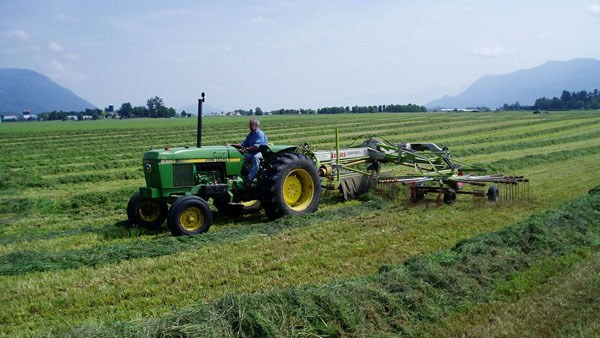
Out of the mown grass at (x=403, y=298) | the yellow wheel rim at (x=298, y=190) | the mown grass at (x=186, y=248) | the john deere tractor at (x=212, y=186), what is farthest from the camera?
Result: the yellow wheel rim at (x=298, y=190)

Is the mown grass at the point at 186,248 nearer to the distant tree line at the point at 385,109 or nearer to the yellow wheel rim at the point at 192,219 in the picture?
the yellow wheel rim at the point at 192,219

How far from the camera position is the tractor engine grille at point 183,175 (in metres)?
8.97

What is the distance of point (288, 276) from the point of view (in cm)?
623

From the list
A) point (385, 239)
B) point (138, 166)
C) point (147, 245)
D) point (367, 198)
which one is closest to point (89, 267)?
point (147, 245)

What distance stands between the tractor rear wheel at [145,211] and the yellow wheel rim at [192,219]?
985mm

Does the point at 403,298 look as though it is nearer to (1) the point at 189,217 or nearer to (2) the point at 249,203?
(1) the point at 189,217

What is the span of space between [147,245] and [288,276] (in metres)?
2.47

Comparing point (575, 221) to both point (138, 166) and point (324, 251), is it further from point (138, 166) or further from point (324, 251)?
point (138, 166)

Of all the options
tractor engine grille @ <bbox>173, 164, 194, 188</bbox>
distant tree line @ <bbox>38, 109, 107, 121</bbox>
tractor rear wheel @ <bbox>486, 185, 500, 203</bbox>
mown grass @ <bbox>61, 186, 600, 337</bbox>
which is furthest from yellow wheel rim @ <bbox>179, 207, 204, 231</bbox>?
distant tree line @ <bbox>38, 109, 107, 121</bbox>

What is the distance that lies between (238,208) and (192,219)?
4.88 ft

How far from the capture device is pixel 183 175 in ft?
29.7

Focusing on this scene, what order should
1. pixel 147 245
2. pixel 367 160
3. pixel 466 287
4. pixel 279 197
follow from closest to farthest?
pixel 466 287 < pixel 147 245 < pixel 279 197 < pixel 367 160

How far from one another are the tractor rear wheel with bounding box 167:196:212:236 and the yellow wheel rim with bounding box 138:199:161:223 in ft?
3.66

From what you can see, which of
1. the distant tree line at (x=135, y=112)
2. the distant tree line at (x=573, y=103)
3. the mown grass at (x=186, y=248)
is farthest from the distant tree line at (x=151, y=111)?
the mown grass at (x=186, y=248)
